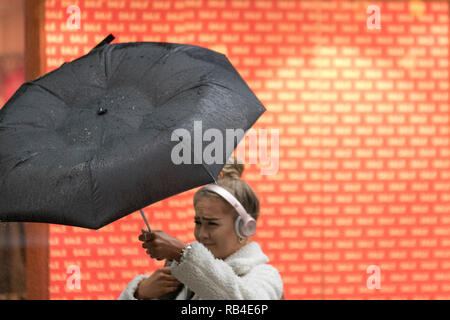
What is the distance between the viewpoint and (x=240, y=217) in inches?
89.3

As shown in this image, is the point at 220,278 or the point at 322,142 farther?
the point at 322,142

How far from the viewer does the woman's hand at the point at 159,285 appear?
7.25ft

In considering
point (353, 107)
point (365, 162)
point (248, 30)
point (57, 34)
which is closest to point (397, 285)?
point (365, 162)

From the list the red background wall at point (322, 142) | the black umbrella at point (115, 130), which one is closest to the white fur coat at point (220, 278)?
the black umbrella at point (115, 130)

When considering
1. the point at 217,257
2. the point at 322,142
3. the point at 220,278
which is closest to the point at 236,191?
the point at 217,257

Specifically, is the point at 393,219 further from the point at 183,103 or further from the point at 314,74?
the point at 183,103

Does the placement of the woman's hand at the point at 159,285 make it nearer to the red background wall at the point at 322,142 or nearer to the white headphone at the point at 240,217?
the white headphone at the point at 240,217

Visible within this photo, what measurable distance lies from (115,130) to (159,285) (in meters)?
0.66

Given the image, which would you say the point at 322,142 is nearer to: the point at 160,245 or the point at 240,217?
the point at 240,217

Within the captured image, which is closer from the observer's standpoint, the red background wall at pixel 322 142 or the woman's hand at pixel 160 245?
the woman's hand at pixel 160 245

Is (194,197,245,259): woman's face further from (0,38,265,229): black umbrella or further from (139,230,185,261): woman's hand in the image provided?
(0,38,265,229): black umbrella

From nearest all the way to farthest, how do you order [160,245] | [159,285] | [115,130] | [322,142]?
[115,130]
[160,245]
[159,285]
[322,142]

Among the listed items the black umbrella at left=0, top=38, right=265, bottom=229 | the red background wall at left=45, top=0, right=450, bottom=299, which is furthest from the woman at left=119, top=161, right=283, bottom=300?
the red background wall at left=45, top=0, right=450, bottom=299

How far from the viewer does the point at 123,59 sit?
6.66ft
